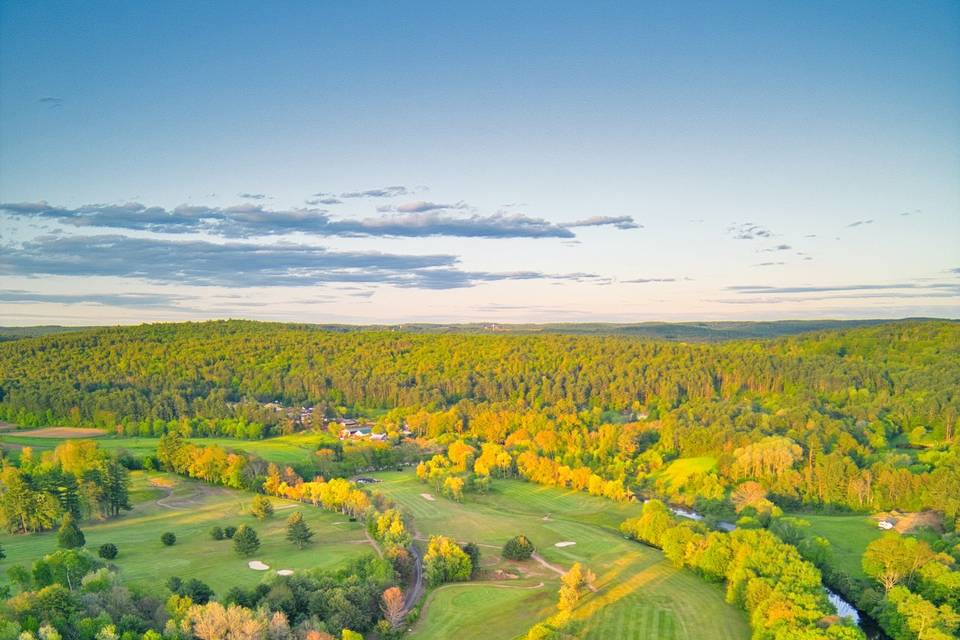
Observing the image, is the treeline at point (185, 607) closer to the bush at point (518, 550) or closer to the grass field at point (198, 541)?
the grass field at point (198, 541)

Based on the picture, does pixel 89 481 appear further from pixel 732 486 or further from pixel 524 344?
pixel 524 344

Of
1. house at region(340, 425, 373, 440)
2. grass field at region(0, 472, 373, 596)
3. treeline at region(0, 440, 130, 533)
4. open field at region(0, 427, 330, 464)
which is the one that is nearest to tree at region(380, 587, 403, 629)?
grass field at region(0, 472, 373, 596)

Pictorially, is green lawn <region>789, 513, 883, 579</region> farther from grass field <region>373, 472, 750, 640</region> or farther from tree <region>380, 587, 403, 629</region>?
tree <region>380, 587, 403, 629</region>

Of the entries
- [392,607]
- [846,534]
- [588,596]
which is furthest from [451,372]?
[392,607]

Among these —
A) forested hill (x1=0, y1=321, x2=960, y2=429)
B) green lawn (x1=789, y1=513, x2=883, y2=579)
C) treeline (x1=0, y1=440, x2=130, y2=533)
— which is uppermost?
forested hill (x1=0, y1=321, x2=960, y2=429)

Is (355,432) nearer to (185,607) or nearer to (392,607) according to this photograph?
(392,607)
